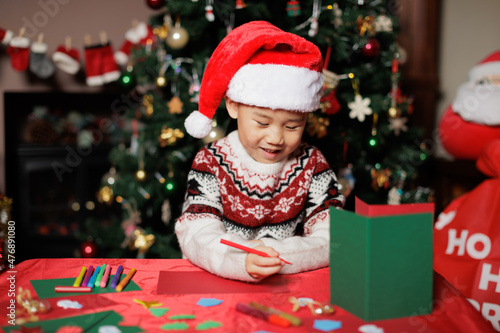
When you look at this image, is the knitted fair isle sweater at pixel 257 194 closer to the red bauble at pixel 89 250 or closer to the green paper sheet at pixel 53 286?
the green paper sheet at pixel 53 286

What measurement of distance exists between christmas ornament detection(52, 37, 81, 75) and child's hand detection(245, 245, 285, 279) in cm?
200

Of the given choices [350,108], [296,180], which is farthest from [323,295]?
[350,108]

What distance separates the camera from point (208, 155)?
1.22 m

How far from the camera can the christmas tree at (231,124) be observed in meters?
1.87

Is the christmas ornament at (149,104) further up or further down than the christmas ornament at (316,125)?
further up

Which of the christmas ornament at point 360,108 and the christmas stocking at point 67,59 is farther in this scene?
the christmas stocking at point 67,59

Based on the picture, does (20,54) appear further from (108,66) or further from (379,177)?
(379,177)

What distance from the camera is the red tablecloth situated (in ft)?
2.41

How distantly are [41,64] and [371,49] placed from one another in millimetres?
1781

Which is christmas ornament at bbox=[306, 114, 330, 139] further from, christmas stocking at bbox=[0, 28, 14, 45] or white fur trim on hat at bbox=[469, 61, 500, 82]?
christmas stocking at bbox=[0, 28, 14, 45]

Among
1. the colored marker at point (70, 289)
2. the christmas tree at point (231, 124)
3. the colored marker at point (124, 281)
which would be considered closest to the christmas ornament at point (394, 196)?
the christmas tree at point (231, 124)

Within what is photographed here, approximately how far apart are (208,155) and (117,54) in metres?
1.51

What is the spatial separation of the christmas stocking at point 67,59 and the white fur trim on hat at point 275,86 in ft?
5.61

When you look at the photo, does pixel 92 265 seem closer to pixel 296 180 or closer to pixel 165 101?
pixel 296 180
